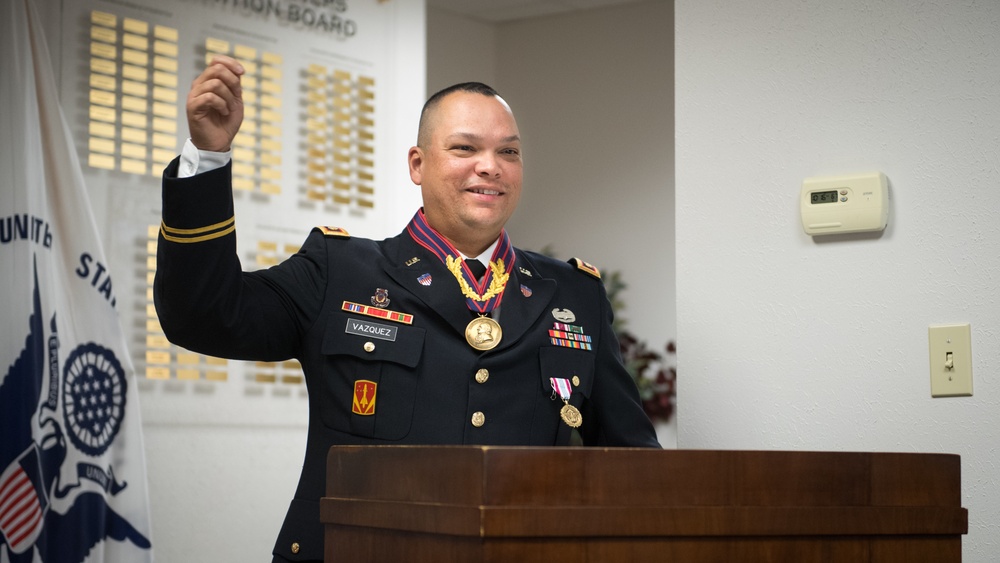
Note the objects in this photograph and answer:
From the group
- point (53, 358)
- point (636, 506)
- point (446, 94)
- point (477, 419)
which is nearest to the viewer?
point (636, 506)

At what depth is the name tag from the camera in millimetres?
1944

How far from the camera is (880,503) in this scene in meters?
1.25

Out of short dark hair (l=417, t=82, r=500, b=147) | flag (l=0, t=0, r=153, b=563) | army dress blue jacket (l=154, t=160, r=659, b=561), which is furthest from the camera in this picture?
flag (l=0, t=0, r=153, b=563)

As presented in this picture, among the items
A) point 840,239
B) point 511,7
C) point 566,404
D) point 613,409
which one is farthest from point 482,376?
point 511,7

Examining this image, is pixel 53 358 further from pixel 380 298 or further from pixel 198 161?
pixel 198 161

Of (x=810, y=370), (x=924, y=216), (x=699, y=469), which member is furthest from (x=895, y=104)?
(x=699, y=469)

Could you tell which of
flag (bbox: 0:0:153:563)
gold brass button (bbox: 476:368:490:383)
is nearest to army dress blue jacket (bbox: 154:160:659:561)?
gold brass button (bbox: 476:368:490:383)

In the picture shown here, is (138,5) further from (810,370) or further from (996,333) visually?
(996,333)

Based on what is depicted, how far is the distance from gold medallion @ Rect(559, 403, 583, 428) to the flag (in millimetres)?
1529

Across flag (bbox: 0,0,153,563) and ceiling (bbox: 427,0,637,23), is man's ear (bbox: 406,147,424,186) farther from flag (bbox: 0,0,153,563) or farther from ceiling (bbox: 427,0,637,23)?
ceiling (bbox: 427,0,637,23)

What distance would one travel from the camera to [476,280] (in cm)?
209

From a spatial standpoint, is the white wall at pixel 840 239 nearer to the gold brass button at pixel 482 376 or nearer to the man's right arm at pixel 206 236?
the gold brass button at pixel 482 376

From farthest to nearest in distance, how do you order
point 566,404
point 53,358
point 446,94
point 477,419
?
point 53,358, point 446,94, point 566,404, point 477,419

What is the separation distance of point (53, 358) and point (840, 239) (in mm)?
1956
